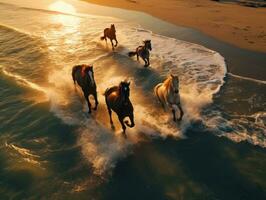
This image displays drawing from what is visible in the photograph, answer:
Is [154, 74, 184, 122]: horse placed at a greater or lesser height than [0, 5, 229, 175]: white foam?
greater

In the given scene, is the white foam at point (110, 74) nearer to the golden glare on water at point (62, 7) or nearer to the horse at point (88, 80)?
the horse at point (88, 80)

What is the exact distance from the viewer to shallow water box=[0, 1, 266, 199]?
784cm

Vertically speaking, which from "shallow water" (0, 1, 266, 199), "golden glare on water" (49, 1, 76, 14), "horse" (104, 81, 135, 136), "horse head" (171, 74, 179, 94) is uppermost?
"horse head" (171, 74, 179, 94)

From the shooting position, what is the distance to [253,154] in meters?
8.66

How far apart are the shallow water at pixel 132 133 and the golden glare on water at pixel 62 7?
37.3 ft

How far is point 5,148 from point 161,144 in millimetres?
4818

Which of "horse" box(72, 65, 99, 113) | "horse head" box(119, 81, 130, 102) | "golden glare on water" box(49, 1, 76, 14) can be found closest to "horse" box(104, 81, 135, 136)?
"horse head" box(119, 81, 130, 102)

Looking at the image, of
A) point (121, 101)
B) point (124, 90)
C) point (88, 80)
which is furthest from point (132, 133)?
point (88, 80)

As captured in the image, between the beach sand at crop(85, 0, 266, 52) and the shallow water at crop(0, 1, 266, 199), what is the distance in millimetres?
2811

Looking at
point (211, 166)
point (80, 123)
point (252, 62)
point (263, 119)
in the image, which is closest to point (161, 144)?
point (211, 166)

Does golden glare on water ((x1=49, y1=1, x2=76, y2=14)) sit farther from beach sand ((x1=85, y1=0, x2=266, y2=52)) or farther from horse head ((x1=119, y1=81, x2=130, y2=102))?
horse head ((x1=119, y1=81, x2=130, y2=102))

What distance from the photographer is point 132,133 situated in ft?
31.4

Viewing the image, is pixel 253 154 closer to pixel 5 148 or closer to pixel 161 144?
pixel 161 144

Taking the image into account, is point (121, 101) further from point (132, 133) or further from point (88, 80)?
point (88, 80)
